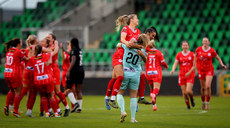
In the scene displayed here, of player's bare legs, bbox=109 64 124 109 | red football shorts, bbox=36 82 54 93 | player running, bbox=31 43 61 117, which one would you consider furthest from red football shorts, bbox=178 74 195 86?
red football shorts, bbox=36 82 54 93

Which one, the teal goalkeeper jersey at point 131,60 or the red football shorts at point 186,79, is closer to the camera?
the teal goalkeeper jersey at point 131,60

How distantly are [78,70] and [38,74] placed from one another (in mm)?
2123

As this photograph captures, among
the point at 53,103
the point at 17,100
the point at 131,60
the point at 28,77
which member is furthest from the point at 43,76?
the point at 131,60

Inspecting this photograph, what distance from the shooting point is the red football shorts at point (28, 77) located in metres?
11.4

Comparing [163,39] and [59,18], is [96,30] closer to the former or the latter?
[59,18]

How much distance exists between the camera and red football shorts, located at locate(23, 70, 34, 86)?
37.3 ft

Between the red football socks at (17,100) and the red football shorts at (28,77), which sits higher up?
the red football shorts at (28,77)

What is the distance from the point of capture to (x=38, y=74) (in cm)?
1051

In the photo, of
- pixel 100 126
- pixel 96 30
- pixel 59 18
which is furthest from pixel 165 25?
pixel 100 126

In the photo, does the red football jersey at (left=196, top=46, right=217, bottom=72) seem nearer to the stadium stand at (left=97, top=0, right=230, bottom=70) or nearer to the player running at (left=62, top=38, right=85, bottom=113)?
the player running at (left=62, top=38, right=85, bottom=113)

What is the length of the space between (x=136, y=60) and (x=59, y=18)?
59.3 ft

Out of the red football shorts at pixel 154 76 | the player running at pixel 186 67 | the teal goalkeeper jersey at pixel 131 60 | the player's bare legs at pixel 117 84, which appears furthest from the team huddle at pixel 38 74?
the player running at pixel 186 67

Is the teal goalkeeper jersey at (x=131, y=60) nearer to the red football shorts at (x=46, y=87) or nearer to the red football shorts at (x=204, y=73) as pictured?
the red football shorts at (x=46, y=87)

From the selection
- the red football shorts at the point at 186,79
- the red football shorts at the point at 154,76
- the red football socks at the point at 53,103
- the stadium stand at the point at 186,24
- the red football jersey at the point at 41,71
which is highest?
the stadium stand at the point at 186,24
